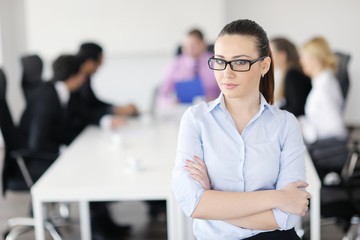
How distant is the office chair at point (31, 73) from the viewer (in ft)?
16.2

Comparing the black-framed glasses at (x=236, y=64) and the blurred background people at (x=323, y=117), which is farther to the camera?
the blurred background people at (x=323, y=117)

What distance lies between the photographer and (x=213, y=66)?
1791 mm

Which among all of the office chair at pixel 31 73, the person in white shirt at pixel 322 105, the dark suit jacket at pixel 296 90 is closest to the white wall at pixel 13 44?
the office chair at pixel 31 73

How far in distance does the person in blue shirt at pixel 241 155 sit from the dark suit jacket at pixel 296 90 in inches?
84.9

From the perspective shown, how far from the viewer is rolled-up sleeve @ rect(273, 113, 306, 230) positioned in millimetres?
1809

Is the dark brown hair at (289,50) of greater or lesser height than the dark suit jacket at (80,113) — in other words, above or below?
above

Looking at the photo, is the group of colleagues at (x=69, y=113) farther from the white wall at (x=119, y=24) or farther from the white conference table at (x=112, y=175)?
the white wall at (x=119, y=24)

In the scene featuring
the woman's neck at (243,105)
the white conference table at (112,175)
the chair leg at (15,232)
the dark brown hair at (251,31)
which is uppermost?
the dark brown hair at (251,31)

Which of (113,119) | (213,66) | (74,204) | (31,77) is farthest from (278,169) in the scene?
(31,77)

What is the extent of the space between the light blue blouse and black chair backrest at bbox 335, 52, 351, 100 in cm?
264

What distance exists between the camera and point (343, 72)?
4.36m

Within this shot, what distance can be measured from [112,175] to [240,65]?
4.25 ft

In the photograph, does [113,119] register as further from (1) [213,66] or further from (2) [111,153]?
(1) [213,66]

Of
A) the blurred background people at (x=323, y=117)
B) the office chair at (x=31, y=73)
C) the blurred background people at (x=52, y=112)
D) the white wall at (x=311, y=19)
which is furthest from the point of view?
the white wall at (x=311, y=19)
